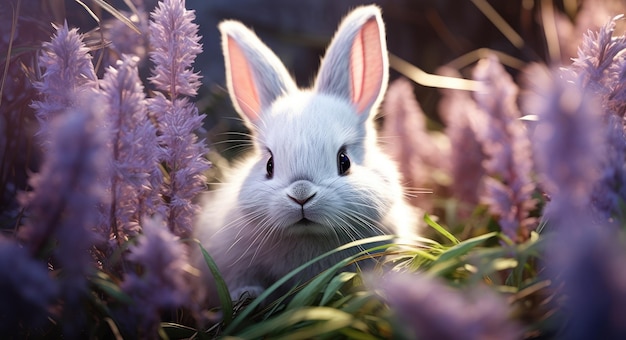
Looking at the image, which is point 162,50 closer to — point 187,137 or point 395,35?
point 187,137

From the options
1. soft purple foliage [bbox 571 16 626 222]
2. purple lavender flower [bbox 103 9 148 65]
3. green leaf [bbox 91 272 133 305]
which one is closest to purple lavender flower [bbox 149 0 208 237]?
green leaf [bbox 91 272 133 305]

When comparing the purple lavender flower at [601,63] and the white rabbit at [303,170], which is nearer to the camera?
the purple lavender flower at [601,63]

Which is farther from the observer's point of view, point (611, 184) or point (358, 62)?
point (358, 62)

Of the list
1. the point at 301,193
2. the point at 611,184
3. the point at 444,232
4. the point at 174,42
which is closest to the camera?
the point at 611,184

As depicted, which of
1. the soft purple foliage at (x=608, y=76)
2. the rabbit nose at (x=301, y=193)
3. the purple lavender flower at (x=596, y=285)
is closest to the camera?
the purple lavender flower at (x=596, y=285)

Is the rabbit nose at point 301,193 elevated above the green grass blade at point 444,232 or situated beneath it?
elevated above

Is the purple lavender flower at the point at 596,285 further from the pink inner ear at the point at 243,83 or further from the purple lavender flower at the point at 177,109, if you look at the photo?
the pink inner ear at the point at 243,83

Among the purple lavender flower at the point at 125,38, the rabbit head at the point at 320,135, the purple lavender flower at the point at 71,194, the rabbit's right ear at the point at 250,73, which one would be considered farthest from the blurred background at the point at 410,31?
the purple lavender flower at the point at 71,194

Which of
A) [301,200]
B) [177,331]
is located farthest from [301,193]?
[177,331]

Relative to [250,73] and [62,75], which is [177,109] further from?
[250,73]

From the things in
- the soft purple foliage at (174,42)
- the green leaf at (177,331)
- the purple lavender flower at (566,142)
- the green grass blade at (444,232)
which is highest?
the soft purple foliage at (174,42)
